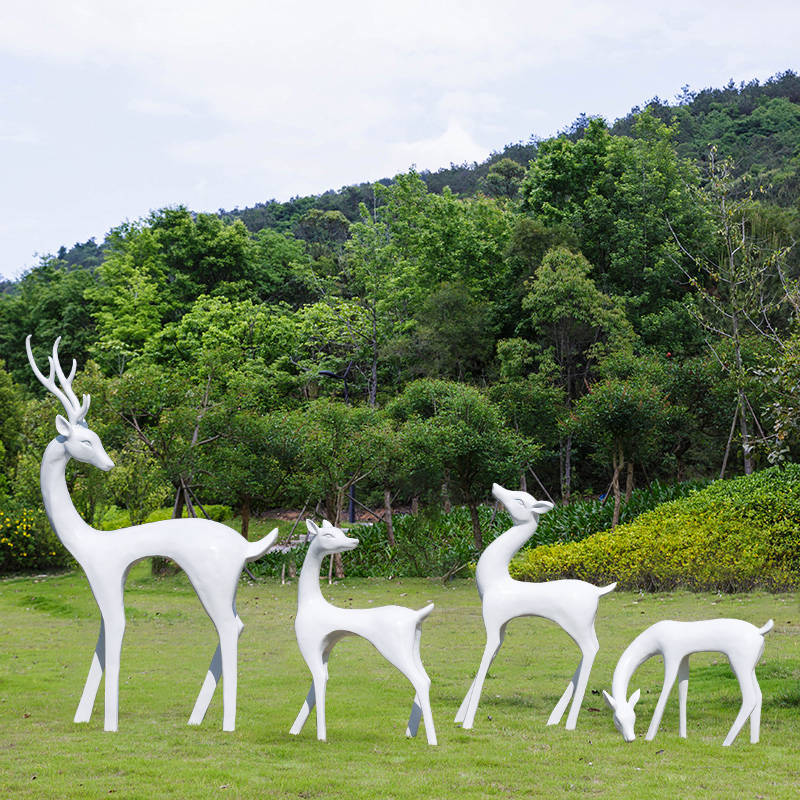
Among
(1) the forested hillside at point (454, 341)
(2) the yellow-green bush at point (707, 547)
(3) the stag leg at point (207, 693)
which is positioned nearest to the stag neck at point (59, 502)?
(3) the stag leg at point (207, 693)

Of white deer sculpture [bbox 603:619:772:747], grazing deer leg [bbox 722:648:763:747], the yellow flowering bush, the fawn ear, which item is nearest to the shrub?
the yellow flowering bush

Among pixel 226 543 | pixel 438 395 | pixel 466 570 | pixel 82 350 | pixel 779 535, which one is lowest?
pixel 466 570

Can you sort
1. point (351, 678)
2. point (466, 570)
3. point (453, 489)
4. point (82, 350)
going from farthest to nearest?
1. point (82, 350)
2. point (453, 489)
3. point (466, 570)
4. point (351, 678)

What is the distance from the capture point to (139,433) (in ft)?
60.3

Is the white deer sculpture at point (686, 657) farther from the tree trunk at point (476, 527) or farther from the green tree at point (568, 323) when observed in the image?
the green tree at point (568, 323)

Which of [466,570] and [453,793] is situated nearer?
[453,793]

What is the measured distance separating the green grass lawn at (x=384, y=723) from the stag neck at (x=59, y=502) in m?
1.54

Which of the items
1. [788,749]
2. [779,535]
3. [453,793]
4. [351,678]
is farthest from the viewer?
[779,535]

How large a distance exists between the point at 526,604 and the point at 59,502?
158 inches

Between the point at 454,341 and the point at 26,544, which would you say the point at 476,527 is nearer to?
the point at 26,544

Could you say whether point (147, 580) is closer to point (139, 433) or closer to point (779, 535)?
point (139, 433)

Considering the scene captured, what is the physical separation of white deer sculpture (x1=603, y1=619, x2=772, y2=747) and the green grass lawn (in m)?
0.20

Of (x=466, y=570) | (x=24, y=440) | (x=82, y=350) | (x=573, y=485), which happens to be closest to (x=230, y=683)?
(x=466, y=570)

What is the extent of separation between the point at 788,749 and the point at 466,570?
39.7 ft
